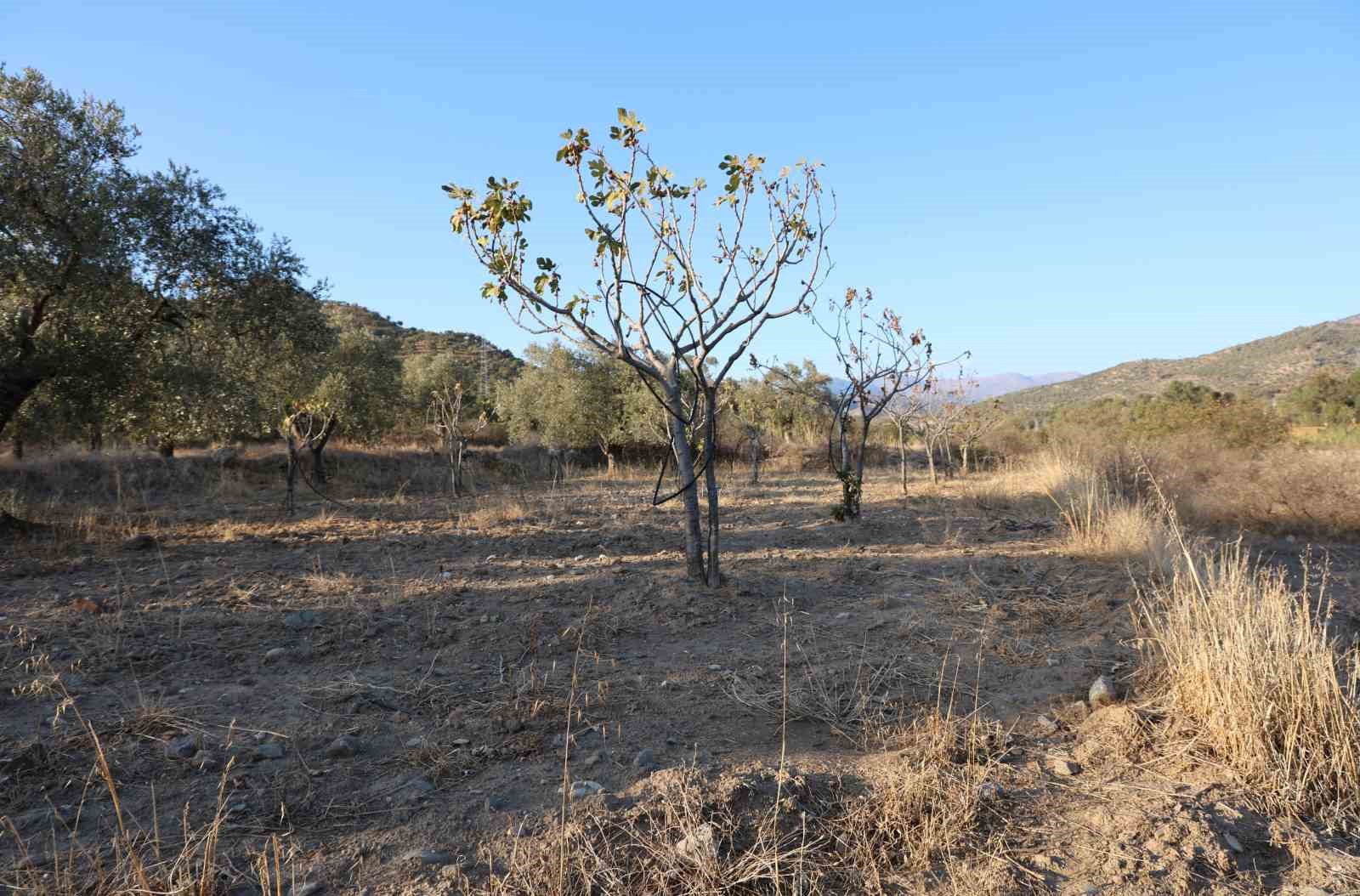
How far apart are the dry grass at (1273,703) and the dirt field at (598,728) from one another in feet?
0.45

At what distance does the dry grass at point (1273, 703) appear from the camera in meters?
2.98

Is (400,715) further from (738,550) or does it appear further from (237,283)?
(237,283)

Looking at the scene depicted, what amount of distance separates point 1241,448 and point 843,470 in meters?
7.72

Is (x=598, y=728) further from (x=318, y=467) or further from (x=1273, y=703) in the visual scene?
(x=318, y=467)

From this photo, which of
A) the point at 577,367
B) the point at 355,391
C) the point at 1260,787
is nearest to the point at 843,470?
the point at 1260,787

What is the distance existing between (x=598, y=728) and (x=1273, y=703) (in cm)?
306

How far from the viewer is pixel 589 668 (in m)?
4.59

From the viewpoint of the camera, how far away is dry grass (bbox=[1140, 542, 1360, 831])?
298cm

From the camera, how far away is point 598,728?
11.8 feet

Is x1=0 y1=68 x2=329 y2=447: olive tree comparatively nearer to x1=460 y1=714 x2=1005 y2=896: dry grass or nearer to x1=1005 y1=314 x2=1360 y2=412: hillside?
x1=460 y1=714 x2=1005 y2=896: dry grass

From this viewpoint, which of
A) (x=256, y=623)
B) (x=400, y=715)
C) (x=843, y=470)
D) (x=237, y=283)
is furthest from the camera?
(x=237, y=283)

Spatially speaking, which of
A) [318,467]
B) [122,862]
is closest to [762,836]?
[122,862]

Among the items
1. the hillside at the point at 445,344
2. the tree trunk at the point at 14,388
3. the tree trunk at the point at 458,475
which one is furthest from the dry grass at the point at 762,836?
the hillside at the point at 445,344

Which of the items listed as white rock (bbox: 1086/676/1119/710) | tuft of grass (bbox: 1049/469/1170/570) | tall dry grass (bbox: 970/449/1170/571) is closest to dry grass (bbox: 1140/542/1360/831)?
white rock (bbox: 1086/676/1119/710)
